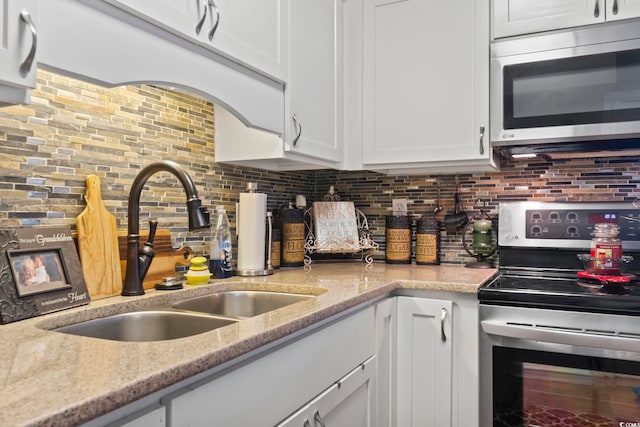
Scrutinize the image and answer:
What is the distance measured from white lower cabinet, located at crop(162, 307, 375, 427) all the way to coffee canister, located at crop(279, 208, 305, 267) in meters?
0.66

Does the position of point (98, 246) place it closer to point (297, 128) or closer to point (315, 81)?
point (297, 128)

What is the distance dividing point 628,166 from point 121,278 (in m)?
2.02

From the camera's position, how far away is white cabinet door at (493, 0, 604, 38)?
182cm

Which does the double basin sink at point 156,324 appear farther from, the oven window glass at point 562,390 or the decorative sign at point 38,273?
the oven window glass at point 562,390

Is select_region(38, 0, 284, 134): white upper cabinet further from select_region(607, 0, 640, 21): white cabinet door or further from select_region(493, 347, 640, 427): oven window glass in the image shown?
select_region(607, 0, 640, 21): white cabinet door

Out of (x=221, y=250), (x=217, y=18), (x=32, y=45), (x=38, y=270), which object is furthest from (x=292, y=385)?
(x=217, y=18)

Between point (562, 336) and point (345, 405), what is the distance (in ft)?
2.41

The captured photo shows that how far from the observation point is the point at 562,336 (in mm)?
1529

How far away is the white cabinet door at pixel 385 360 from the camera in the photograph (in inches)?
66.2

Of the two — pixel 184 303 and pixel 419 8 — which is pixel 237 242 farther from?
pixel 419 8

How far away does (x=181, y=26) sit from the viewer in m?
1.24

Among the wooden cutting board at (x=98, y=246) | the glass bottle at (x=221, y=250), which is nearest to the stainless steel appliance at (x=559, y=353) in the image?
the glass bottle at (x=221, y=250)

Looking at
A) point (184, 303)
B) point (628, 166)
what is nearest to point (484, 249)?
point (628, 166)

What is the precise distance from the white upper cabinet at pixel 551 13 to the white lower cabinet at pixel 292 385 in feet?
4.29
